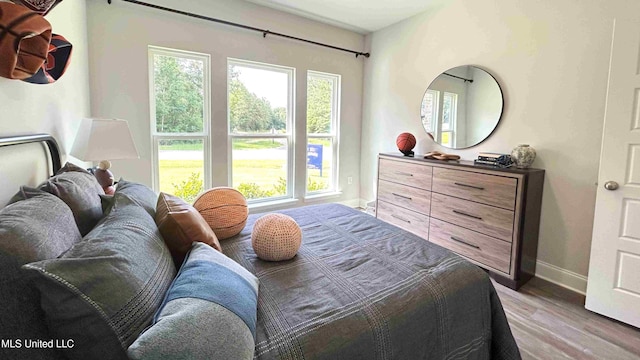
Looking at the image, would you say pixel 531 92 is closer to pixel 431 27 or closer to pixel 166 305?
pixel 431 27

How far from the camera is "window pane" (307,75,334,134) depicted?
13.5 ft

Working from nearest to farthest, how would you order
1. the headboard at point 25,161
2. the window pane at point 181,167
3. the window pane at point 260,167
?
1. the headboard at point 25,161
2. the window pane at point 181,167
3. the window pane at point 260,167

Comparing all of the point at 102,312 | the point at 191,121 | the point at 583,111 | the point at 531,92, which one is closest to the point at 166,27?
the point at 191,121

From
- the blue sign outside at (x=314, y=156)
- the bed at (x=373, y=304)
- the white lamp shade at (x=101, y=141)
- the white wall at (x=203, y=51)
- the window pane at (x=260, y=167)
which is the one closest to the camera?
the bed at (x=373, y=304)

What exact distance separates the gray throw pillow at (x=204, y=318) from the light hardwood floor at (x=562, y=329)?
1.78 meters

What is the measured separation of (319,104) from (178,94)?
1.84 m

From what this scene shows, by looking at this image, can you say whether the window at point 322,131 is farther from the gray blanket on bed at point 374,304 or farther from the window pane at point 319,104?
the gray blanket on bed at point 374,304

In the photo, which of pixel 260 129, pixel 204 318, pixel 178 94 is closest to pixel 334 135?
pixel 260 129

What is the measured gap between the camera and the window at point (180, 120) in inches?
123

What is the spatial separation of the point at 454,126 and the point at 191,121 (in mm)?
2939

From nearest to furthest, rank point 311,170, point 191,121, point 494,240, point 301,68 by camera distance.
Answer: point 494,240, point 191,121, point 301,68, point 311,170

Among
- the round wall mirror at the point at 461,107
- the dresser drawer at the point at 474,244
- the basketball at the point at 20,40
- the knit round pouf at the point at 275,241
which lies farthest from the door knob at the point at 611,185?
the basketball at the point at 20,40

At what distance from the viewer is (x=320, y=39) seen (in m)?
3.98

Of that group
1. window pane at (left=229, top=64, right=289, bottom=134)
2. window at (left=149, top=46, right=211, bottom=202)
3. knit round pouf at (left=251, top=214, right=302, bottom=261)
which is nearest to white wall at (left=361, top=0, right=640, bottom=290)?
window pane at (left=229, top=64, right=289, bottom=134)
